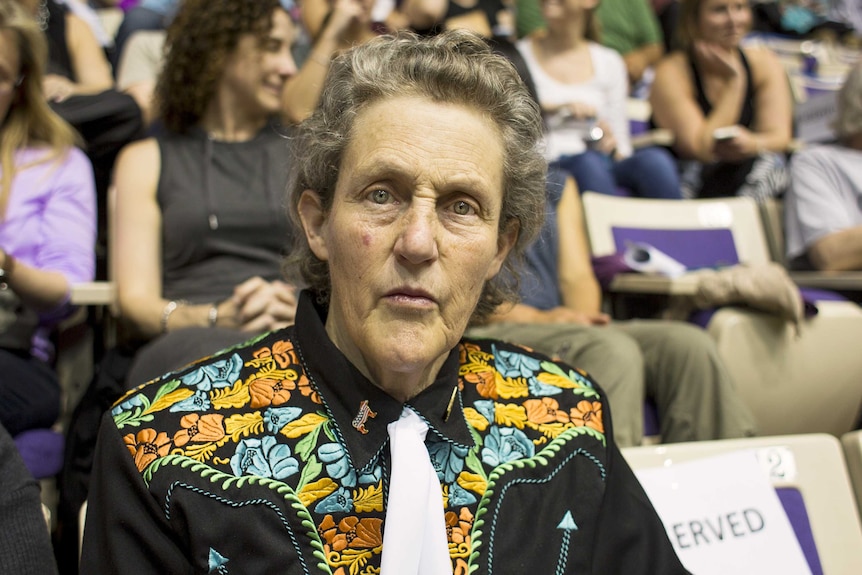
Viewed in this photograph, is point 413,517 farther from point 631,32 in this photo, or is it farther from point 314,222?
point 631,32

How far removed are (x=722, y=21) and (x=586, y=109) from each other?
2.89 ft

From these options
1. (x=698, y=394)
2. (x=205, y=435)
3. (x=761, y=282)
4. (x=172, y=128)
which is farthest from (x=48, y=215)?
(x=761, y=282)

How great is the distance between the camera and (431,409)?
4.29 feet

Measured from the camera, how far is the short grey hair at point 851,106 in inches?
138

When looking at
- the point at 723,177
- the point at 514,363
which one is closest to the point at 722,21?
the point at 723,177

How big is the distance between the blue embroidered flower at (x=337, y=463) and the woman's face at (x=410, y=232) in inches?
4.8

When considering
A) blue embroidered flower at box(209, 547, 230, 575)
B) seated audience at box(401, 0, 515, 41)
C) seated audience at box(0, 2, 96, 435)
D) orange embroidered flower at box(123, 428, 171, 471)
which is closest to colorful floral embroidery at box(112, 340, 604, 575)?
orange embroidered flower at box(123, 428, 171, 471)

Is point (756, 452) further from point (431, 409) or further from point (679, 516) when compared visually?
point (431, 409)

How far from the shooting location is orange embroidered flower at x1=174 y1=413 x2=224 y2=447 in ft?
4.03

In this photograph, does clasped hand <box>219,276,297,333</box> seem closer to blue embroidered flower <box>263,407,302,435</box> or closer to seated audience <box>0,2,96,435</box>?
seated audience <box>0,2,96,435</box>

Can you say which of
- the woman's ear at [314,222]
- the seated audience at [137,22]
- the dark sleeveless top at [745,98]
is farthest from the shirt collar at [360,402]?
the dark sleeveless top at [745,98]

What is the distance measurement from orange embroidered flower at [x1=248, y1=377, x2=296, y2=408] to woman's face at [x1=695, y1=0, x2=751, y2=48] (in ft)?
11.3

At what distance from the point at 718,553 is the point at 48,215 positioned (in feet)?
6.19

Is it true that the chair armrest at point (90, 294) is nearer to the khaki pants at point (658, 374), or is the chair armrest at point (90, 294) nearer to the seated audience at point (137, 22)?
the khaki pants at point (658, 374)
